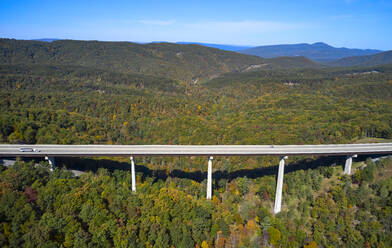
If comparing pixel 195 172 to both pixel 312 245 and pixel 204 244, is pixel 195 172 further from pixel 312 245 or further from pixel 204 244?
pixel 312 245

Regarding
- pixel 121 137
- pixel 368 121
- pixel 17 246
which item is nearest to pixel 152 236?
pixel 17 246

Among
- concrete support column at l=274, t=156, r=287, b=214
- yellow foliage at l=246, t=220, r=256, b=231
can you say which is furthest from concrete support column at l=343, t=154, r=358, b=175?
yellow foliage at l=246, t=220, r=256, b=231

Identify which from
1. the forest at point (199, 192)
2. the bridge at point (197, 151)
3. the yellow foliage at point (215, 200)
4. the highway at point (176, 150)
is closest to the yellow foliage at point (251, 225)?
the forest at point (199, 192)

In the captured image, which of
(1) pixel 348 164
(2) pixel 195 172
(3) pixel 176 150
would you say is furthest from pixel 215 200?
(1) pixel 348 164

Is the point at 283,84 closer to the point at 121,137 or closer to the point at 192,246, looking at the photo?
the point at 121,137

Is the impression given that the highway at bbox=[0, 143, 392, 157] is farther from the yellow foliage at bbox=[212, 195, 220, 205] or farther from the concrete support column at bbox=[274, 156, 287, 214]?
the yellow foliage at bbox=[212, 195, 220, 205]

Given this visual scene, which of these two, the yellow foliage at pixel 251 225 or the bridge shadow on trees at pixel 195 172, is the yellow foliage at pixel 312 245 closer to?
the yellow foliage at pixel 251 225
